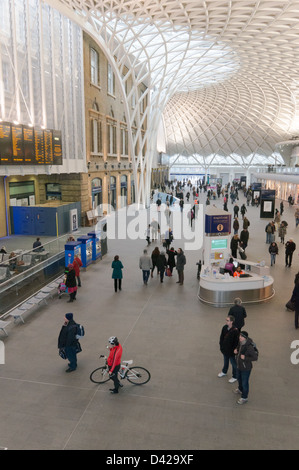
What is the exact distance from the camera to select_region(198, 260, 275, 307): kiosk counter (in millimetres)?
11969

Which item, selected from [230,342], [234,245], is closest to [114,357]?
[230,342]

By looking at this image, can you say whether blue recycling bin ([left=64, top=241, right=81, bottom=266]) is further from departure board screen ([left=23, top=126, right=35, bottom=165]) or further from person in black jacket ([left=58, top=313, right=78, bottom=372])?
person in black jacket ([left=58, top=313, right=78, bottom=372])

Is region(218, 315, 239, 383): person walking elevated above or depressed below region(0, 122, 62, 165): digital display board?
below

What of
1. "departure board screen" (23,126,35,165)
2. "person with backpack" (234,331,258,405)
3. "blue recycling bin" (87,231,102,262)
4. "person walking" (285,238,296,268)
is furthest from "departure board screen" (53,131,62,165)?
"person with backpack" (234,331,258,405)

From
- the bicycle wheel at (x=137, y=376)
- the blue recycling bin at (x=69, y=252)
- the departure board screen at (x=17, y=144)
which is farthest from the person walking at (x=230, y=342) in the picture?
the departure board screen at (x=17, y=144)

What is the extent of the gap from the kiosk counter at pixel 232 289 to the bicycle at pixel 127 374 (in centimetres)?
495

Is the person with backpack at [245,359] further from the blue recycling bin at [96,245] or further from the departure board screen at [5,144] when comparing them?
the departure board screen at [5,144]

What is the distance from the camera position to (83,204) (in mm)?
28016

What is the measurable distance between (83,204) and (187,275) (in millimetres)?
14864

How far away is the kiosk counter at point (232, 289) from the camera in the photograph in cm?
1197

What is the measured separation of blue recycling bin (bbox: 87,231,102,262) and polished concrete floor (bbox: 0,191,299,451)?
531 centimetres

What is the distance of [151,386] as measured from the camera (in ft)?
24.1
